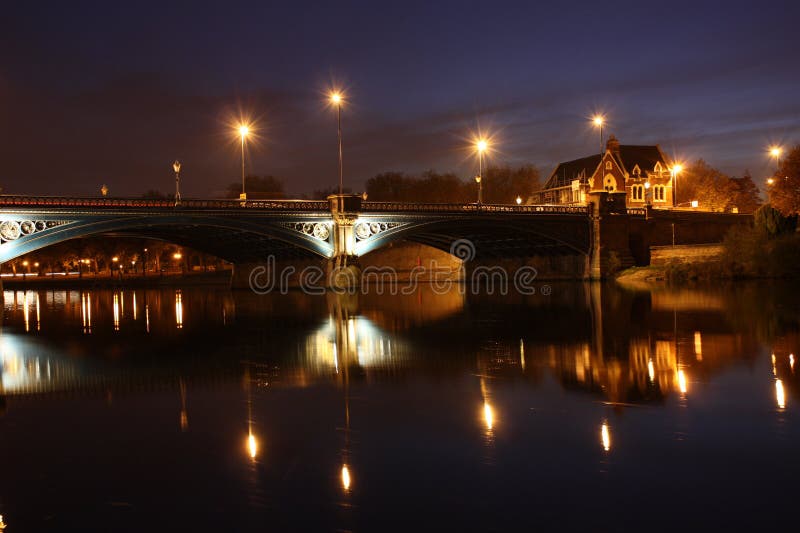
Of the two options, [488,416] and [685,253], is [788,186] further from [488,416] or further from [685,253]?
[488,416]

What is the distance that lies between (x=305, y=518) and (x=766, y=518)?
15.1 ft

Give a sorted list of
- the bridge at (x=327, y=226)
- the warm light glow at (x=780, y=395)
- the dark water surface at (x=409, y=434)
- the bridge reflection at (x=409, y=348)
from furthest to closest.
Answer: the bridge at (x=327, y=226) < the bridge reflection at (x=409, y=348) < the warm light glow at (x=780, y=395) < the dark water surface at (x=409, y=434)

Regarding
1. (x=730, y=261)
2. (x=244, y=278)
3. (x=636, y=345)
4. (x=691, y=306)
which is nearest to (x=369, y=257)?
(x=244, y=278)

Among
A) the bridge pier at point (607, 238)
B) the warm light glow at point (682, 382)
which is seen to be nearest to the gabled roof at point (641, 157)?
the bridge pier at point (607, 238)

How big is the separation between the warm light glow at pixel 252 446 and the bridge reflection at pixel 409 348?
3.50 meters

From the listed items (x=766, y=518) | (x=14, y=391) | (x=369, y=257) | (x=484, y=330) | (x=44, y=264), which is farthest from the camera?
(x=44, y=264)

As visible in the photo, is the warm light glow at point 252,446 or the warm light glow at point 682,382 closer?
the warm light glow at point 252,446

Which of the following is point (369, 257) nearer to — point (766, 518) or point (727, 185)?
point (727, 185)

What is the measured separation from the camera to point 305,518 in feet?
25.1

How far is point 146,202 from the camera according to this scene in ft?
192

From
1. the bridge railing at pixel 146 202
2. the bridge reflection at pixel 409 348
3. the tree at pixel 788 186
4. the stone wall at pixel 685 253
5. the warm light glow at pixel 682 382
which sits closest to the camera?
the warm light glow at pixel 682 382

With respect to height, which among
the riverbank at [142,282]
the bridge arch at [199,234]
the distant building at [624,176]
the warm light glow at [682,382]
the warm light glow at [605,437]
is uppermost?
the distant building at [624,176]

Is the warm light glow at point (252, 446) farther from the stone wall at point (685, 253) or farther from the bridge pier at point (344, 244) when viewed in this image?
the stone wall at point (685, 253)

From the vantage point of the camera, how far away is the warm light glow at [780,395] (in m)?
12.4
